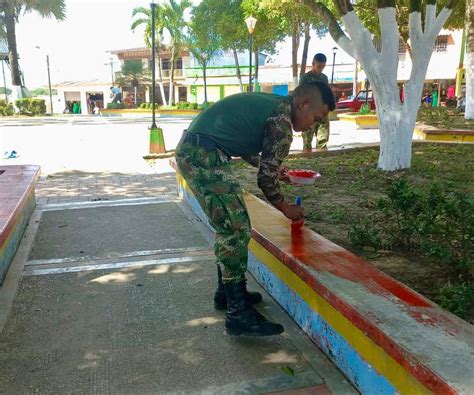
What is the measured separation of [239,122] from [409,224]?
1458mm

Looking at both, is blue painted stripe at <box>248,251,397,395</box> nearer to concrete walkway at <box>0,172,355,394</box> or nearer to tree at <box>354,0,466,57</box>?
concrete walkway at <box>0,172,355,394</box>

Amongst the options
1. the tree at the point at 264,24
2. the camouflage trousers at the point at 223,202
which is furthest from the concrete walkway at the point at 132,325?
the tree at the point at 264,24

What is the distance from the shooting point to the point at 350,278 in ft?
8.80

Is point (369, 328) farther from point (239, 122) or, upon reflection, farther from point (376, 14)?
point (376, 14)

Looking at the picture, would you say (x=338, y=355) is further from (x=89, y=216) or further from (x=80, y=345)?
(x=89, y=216)

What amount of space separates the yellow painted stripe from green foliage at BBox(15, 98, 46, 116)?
3053 centimetres

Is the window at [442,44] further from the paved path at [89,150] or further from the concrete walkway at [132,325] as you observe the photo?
the concrete walkway at [132,325]

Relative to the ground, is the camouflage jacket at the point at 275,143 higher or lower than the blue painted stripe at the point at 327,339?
higher

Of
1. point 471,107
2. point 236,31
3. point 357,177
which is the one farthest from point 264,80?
point 357,177

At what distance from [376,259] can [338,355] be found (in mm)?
1093

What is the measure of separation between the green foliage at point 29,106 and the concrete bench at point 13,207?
25916 mm

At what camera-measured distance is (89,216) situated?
5855 mm

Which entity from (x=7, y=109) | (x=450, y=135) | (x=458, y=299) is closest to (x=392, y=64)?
(x=450, y=135)

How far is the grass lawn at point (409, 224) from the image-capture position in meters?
2.92
